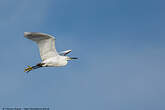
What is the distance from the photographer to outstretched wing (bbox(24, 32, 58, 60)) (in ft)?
141

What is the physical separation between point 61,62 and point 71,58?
3315 mm

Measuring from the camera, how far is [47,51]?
45094 mm

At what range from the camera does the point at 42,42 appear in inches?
1738

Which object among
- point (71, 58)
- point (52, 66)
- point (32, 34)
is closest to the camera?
point (32, 34)

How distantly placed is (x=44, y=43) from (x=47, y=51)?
4.25 feet

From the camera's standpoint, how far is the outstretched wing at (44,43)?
42.9 meters

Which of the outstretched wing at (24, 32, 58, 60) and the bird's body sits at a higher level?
the outstretched wing at (24, 32, 58, 60)

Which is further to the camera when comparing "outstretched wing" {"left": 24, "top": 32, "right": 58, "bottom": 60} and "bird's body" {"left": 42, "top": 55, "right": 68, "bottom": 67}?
"bird's body" {"left": 42, "top": 55, "right": 68, "bottom": 67}

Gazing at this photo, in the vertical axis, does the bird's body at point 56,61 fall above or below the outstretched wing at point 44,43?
below

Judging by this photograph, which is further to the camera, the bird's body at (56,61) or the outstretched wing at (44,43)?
the bird's body at (56,61)

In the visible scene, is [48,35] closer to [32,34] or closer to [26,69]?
[32,34]

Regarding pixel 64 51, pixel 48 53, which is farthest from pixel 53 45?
pixel 64 51

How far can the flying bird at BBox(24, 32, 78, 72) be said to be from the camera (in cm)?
4316

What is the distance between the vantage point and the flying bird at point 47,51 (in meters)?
43.2
